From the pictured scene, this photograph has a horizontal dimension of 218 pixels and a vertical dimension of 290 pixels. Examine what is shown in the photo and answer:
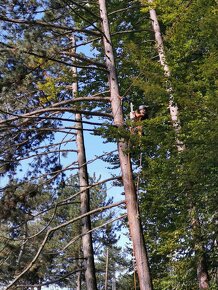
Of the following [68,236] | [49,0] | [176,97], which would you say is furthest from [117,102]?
[68,236]

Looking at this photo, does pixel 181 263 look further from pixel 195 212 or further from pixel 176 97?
pixel 176 97

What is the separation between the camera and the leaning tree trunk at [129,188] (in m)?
5.39

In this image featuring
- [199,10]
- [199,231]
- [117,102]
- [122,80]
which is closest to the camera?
[117,102]

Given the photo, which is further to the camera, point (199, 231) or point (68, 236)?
point (68, 236)

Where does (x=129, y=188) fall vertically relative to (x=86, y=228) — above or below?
below

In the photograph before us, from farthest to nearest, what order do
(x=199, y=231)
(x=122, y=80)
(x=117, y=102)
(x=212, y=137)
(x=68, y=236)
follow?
(x=68, y=236), (x=122, y=80), (x=199, y=231), (x=212, y=137), (x=117, y=102)

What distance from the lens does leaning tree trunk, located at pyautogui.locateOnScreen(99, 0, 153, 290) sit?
5387mm

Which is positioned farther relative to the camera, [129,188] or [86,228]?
[86,228]

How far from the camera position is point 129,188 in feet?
19.3

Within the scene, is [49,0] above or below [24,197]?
above

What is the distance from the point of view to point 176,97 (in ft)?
24.9

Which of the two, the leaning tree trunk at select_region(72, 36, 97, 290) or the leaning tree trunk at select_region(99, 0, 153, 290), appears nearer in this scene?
the leaning tree trunk at select_region(99, 0, 153, 290)

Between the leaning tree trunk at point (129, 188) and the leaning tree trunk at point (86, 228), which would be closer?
the leaning tree trunk at point (129, 188)

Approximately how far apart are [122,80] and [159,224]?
14.9ft
